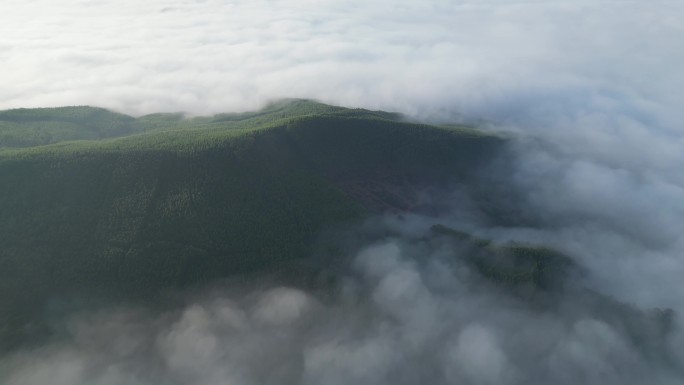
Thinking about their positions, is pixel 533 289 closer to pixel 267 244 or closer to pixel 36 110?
pixel 267 244

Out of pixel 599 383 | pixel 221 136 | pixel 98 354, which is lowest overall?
pixel 599 383

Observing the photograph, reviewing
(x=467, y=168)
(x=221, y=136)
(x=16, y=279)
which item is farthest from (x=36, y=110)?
(x=467, y=168)

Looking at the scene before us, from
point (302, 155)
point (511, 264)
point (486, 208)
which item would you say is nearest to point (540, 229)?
point (486, 208)

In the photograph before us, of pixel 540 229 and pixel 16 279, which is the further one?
pixel 540 229

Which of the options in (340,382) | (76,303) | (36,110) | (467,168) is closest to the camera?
(340,382)

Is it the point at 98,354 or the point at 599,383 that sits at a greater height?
the point at 98,354

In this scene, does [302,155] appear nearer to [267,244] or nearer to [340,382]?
[267,244]

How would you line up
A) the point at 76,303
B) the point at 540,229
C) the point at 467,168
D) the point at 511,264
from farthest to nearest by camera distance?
the point at 467,168
the point at 540,229
the point at 511,264
the point at 76,303
